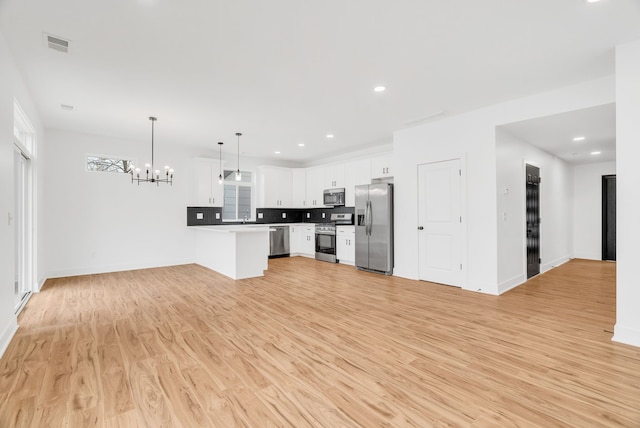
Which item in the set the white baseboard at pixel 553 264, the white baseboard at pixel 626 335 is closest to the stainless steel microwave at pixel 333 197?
the white baseboard at pixel 553 264

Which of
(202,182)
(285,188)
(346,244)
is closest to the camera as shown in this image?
(346,244)

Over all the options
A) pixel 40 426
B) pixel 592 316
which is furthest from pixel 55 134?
pixel 592 316

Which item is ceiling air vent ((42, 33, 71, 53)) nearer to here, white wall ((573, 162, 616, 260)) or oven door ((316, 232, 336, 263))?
oven door ((316, 232, 336, 263))

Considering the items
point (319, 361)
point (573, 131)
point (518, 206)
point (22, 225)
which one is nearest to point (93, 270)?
point (22, 225)

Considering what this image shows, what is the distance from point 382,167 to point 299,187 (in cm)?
287

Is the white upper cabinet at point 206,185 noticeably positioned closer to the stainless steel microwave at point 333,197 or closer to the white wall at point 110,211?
the white wall at point 110,211

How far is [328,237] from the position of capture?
7383 millimetres

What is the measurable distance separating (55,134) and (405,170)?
21.0 feet

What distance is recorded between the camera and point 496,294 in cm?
428

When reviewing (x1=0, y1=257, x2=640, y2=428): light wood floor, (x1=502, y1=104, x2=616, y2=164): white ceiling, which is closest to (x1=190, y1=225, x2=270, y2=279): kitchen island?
(x1=0, y1=257, x2=640, y2=428): light wood floor

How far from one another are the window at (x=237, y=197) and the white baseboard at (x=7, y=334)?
4808 mm

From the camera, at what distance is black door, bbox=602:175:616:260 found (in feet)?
23.0

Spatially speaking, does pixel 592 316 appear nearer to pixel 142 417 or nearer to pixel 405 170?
pixel 405 170

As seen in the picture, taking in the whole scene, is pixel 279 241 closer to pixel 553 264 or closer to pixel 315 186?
pixel 315 186
